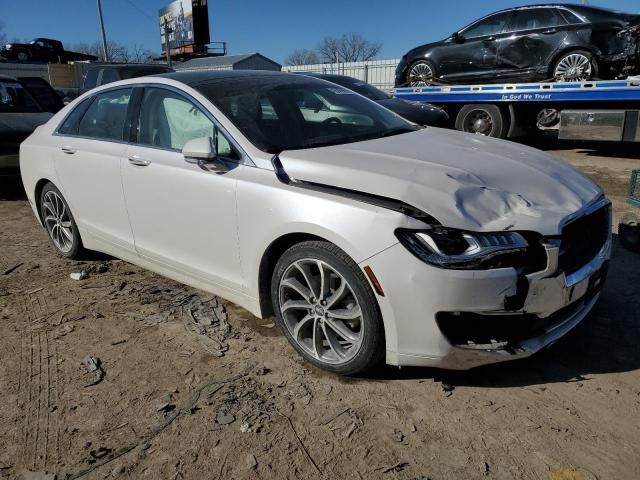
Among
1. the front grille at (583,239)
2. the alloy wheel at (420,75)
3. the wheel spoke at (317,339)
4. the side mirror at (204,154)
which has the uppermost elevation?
the alloy wheel at (420,75)

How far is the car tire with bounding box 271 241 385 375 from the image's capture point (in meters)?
2.59

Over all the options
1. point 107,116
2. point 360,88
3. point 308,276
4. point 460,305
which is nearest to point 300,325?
point 308,276

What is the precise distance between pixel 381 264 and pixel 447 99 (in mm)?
9702

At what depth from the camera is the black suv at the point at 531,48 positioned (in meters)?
8.98

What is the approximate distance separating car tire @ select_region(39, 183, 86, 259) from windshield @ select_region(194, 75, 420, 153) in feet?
6.55

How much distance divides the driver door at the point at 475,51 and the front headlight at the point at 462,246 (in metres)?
9.12

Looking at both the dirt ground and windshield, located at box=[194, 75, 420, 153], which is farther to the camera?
windshield, located at box=[194, 75, 420, 153]

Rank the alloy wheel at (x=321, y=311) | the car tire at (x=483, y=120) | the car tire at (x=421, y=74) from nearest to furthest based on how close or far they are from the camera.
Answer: the alloy wheel at (x=321, y=311), the car tire at (x=483, y=120), the car tire at (x=421, y=74)

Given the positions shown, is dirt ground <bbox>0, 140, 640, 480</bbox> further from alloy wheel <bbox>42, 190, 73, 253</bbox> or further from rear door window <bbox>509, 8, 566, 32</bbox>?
rear door window <bbox>509, 8, 566, 32</bbox>

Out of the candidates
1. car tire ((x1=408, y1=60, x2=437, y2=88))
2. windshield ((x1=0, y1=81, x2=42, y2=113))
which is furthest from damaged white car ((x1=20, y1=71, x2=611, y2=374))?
car tire ((x1=408, y1=60, x2=437, y2=88))

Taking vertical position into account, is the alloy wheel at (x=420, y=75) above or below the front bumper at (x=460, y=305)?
above

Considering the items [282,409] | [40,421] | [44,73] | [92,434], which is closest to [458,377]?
[282,409]

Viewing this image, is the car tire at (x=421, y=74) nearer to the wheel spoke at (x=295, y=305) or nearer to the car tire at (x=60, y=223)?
the car tire at (x=60, y=223)

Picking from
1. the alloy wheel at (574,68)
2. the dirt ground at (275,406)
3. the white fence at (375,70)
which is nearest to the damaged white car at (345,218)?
the dirt ground at (275,406)
